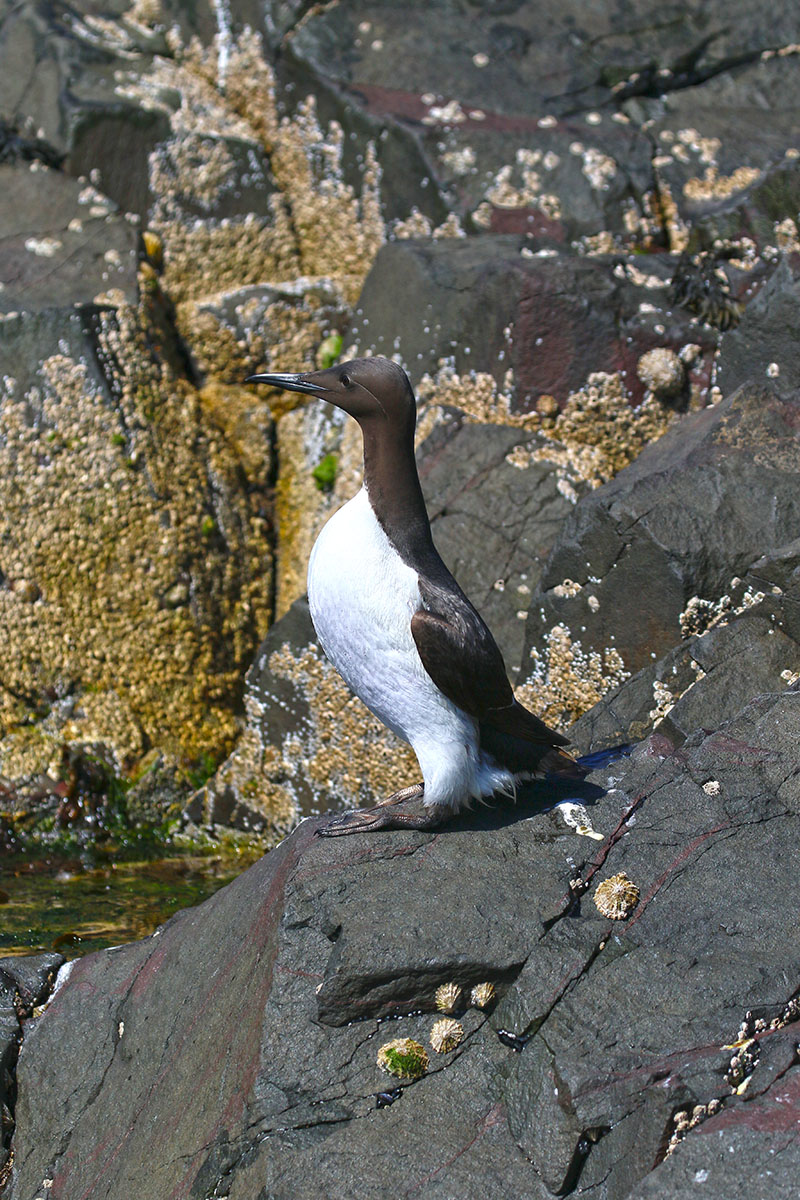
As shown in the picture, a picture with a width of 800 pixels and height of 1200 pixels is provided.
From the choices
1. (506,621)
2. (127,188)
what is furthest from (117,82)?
(506,621)

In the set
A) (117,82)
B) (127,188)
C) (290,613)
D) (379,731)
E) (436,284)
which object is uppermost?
(117,82)

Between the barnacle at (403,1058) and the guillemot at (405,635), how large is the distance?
91cm

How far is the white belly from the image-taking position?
14.0ft

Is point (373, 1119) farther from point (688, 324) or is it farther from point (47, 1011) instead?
point (688, 324)

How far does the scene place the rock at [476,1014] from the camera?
3.13 metres

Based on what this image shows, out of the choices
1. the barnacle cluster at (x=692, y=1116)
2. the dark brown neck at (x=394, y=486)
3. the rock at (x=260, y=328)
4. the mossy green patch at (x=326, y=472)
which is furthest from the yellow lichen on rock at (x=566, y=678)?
the rock at (x=260, y=328)

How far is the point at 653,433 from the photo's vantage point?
7.72 meters

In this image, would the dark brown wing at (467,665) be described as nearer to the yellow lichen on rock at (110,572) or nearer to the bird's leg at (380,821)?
the bird's leg at (380,821)

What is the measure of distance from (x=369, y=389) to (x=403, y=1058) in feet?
8.29

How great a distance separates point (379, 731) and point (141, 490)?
2.66 m

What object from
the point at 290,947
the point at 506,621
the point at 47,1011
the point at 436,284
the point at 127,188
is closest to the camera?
the point at 290,947

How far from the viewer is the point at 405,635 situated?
428 cm

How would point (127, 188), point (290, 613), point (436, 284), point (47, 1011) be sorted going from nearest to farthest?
point (47, 1011) → point (290, 613) → point (436, 284) → point (127, 188)

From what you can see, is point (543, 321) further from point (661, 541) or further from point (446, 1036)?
point (446, 1036)
